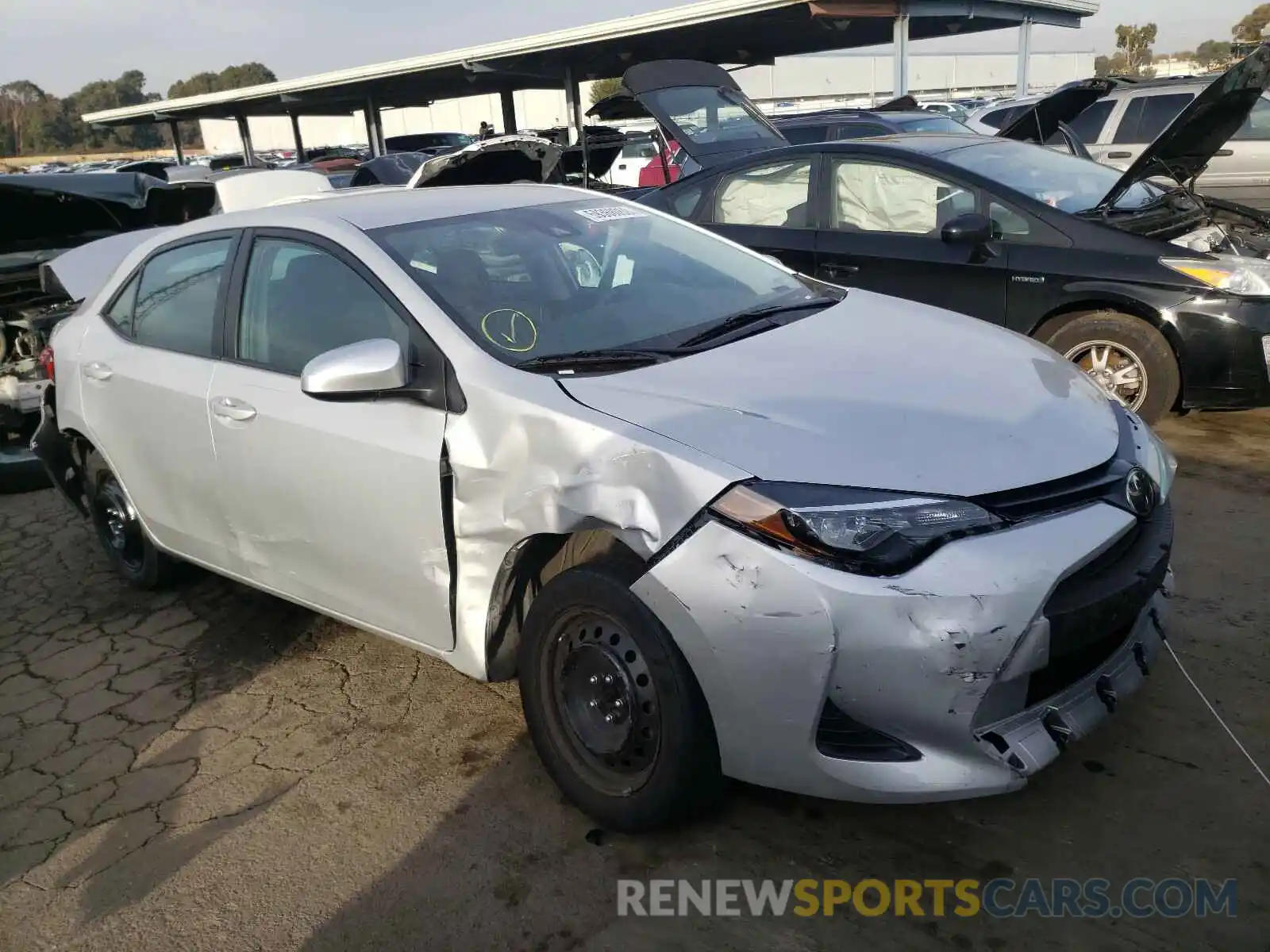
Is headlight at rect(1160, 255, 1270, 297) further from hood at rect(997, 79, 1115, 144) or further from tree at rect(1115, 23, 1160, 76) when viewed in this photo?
tree at rect(1115, 23, 1160, 76)

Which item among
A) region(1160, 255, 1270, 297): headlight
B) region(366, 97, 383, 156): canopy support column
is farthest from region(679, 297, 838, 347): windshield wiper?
region(366, 97, 383, 156): canopy support column

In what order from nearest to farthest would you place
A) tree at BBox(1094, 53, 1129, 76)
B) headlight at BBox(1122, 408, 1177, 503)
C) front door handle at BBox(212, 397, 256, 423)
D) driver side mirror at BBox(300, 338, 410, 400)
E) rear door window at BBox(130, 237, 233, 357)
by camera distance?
headlight at BBox(1122, 408, 1177, 503), driver side mirror at BBox(300, 338, 410, 400), front door handle at BBox(212, 397, 256, 423), rear door window at BBox(130, 237, 233, 357), tree at BBox(1094, 53, 1129, 76)

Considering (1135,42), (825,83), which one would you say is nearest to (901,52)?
(825,83)

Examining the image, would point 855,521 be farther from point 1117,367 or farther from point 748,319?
point 1117,367

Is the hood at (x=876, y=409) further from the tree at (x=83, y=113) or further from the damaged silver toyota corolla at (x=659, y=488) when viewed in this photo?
the tree at (x=83, y=113)

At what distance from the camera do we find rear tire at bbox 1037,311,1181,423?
495cm

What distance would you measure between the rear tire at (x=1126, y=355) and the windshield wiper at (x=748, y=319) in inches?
84.5

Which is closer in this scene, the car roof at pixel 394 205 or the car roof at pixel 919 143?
the car roof at pixel 394 205

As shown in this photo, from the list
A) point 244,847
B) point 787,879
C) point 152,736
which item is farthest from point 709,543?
point 152,736

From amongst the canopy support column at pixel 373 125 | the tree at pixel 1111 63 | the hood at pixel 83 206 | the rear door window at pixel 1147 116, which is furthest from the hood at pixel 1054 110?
the tree at pixel 1111 63

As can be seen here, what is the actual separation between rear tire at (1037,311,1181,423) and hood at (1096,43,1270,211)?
74 cm

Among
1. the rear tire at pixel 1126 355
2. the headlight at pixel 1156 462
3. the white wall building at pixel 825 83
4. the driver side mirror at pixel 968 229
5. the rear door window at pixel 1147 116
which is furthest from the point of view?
the white wall building at pixel 825 83

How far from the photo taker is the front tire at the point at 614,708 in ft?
7.80

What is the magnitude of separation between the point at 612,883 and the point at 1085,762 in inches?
52.7
